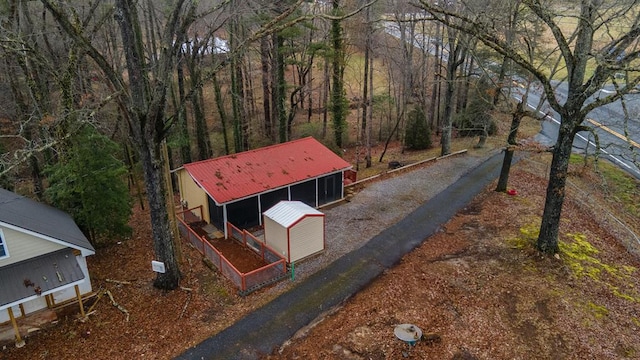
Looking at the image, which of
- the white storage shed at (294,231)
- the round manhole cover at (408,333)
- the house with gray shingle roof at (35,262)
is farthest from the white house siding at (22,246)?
the round manhole cover at (408,333)

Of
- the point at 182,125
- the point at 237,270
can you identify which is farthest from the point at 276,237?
the point at 182,125

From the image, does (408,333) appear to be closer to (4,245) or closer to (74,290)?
(74,290)

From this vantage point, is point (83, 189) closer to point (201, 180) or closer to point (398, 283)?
point (201, 180)

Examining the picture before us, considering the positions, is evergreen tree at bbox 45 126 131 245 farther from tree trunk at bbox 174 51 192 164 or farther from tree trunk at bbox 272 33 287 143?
tree trunk at bbox 272 33 287 143

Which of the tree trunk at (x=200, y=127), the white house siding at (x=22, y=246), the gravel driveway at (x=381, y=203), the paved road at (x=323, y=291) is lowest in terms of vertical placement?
the paved road at (x=323, y=291)

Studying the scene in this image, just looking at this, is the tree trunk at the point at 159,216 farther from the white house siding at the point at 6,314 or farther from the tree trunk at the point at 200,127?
the tree trunk at the point at 200,127

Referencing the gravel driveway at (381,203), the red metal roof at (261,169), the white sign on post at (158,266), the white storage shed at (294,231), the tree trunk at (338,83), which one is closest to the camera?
the white sign on post at (158,266)

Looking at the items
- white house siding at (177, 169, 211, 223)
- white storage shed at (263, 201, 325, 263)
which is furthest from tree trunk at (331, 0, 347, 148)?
white storage shed at (263, 201, 325, 263)
